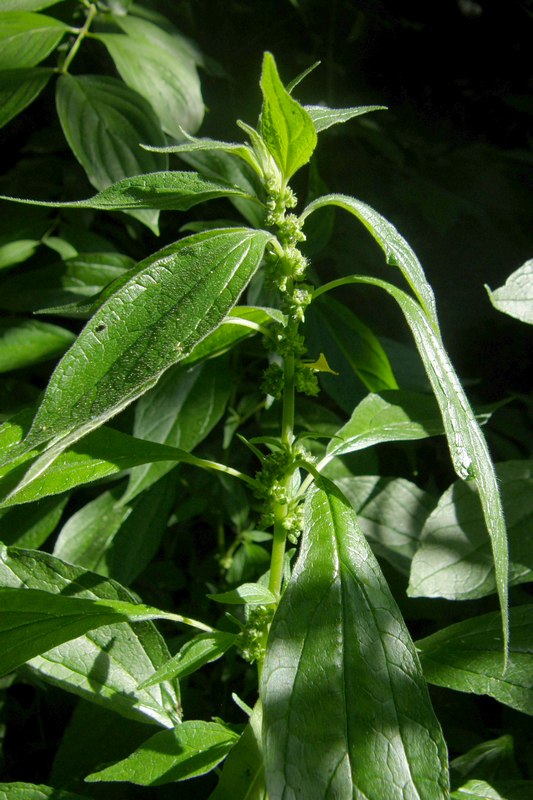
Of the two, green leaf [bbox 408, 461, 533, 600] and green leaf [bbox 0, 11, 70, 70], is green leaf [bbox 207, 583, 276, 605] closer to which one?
green leaf [bbox 408, 461, 533, 600]

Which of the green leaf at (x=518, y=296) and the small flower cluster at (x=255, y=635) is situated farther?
the green leaf at (x=518, y=296)

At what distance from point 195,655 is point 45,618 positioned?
107 millimetres

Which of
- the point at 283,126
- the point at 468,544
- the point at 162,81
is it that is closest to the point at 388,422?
the point at 468,544

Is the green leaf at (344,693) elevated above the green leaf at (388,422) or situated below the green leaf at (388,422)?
below

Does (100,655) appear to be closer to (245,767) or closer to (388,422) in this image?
(245,767)

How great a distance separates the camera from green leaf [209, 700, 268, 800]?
0.55m

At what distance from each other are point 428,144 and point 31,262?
0.80 m

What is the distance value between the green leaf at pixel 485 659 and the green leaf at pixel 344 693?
0.15 m

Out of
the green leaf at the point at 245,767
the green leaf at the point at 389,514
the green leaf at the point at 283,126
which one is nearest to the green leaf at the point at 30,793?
the green leaf at the point at 245,767

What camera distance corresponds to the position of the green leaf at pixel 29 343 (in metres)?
0.89

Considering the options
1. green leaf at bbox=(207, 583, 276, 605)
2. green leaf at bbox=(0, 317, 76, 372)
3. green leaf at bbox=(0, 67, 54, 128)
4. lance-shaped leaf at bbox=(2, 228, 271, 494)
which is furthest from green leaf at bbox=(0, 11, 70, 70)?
green leaf at bbox=(207, 583, 276, 605)

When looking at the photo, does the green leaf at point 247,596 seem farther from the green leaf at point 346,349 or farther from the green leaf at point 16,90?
the green leaf at point 16,90

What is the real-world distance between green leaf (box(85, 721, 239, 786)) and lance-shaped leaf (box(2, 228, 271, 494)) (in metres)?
0.25

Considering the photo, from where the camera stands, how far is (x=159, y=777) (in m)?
0.54
